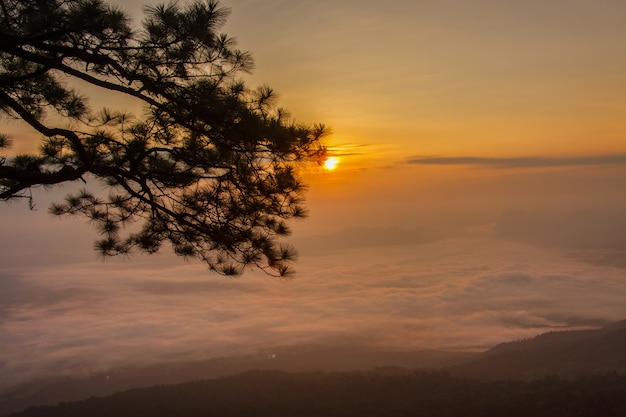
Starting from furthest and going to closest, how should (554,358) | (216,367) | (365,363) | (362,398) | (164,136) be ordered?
(216,367) → (365,363) → (554,358) → (362,398) → (164,136)

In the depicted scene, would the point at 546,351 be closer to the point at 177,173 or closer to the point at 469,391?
the point at 469,391

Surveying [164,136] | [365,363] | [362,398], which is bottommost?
[365,363]

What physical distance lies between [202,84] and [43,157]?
301 centimetres

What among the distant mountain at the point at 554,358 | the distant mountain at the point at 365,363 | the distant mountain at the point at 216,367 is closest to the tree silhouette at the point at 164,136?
the distant mountain at the point at 365,363

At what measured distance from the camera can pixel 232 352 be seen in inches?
6752

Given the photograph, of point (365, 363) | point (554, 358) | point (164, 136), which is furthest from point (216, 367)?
point (164, 136)

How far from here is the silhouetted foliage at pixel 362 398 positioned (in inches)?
1321

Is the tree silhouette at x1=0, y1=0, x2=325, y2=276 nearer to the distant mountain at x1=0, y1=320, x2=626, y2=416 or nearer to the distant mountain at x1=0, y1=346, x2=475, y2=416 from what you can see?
the distant mountain at x1=0, y1=320, x2=626, y2=416

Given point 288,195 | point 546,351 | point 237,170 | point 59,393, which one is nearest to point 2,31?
point 237,170

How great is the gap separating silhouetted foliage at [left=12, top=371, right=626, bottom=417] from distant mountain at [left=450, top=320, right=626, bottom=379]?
25851mm

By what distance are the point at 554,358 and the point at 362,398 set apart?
162ft

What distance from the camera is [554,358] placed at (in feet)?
262

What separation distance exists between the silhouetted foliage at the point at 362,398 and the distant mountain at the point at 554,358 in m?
25.9

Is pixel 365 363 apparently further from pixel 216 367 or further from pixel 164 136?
pixel 164 136
